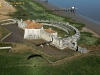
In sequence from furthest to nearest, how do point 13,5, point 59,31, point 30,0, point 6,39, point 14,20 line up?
1. point 30,0
2. point 13,5
3. point 14,20
4. point 59,31
5. point 6,39

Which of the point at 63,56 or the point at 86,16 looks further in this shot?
the point at 86,16

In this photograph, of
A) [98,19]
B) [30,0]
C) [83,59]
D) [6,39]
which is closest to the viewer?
[83,59]

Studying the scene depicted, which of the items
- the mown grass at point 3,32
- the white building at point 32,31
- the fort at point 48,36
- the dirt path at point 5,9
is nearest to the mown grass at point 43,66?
the fort at point 48,36

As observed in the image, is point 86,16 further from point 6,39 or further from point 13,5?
point 6,39

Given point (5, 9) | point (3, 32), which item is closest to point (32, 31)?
point (3, 32)

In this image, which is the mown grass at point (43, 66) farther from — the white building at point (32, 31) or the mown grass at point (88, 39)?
the white building at point (32, 31)

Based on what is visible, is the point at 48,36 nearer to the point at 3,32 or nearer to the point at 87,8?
the point at 3,32

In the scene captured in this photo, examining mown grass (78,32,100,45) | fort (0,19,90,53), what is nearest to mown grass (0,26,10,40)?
fort (0,19,90,53)

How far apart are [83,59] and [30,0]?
85069 mm

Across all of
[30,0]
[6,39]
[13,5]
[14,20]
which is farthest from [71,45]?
[30,0]

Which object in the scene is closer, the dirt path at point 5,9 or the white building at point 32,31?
the white building at point 32,31

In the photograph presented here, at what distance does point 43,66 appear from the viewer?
46.8 metres

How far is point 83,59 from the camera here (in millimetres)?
50062

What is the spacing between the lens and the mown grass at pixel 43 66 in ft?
146
